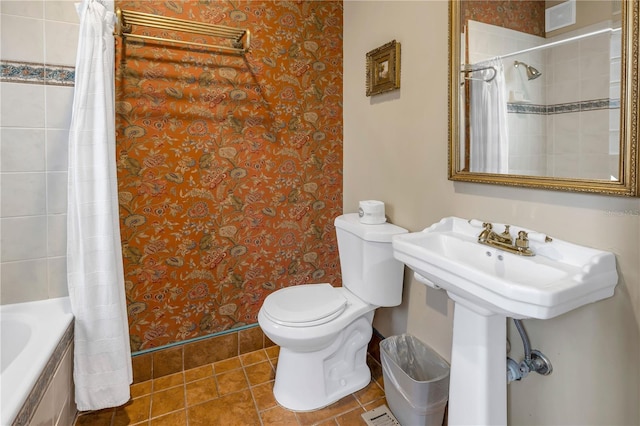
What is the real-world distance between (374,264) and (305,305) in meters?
0.40

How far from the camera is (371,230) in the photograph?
67.7 inches

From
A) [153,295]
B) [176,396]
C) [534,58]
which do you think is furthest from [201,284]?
[534,58]

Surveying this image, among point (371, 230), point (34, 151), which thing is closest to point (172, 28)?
point (34, 151)

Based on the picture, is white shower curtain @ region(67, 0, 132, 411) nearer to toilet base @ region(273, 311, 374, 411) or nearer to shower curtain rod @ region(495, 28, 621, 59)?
toilet base @ region(273, 311, 374, 411)

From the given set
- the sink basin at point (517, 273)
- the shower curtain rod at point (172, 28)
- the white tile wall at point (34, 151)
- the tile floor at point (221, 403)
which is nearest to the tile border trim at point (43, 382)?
the white tile wall at point (34, 151)

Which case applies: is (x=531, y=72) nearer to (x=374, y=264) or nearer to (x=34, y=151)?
(x=374, y=264)

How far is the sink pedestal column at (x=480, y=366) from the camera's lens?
111 centimetres

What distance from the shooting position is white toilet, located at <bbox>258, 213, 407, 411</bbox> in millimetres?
1623

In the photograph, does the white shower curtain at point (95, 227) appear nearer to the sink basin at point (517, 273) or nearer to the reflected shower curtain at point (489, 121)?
the sink basin at point (517, 273)

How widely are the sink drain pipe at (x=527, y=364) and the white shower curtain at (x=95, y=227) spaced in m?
1.57

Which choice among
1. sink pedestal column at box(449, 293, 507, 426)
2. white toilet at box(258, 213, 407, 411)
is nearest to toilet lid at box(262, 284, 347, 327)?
white toilet at box(258, 213, 407, 411)

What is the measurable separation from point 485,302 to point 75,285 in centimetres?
158

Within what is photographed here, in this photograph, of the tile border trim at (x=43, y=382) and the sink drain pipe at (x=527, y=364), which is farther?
the sink drain pipe at (x=527, y=364)

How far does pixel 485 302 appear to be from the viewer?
0.97 metres
